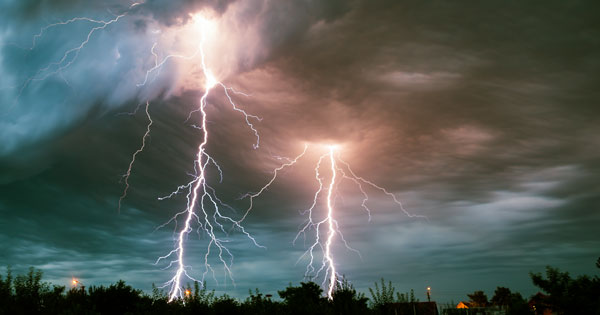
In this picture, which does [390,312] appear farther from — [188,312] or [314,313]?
[188,312]

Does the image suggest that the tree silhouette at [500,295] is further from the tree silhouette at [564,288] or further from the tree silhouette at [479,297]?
the tree silhouette at [564,288]

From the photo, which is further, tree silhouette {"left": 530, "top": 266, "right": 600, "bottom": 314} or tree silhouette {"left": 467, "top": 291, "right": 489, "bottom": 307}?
tree silhouette {"left": 467, "top": 291, "right": 489, "bottom": 307}

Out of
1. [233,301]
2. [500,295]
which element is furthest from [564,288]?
[500,295]

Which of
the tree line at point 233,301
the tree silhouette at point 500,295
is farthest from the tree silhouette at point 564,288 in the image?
the tree silhouette at point 500,295

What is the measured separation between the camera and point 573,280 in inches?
500

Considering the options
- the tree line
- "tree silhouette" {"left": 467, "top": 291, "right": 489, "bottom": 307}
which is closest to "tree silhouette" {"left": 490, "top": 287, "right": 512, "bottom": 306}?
"tree silhouette" {"left": 467, "top": 291, "right": 489, "bottom": 307}

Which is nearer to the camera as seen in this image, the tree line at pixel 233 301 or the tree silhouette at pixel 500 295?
the tree line at pixel 233 301

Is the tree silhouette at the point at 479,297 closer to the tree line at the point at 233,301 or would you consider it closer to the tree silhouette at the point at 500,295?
the tree silhouette at the point at 500,295

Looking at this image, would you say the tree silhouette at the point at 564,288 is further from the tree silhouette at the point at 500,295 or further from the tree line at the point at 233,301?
the tree silhouette at the point at 500,295

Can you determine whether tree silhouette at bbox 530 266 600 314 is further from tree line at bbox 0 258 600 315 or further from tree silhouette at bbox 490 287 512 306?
tree silhouette at bbox 490 287 512 306

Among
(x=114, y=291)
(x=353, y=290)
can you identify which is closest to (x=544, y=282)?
(x=353, y=290)

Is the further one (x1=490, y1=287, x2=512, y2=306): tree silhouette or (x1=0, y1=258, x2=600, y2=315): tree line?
(x1=490, y1=287, x2=512, y2=306): tree silhouette

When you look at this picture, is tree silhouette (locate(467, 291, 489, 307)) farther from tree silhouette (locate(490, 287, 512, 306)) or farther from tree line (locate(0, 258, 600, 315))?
tree line (locate(0, 258, 600, 315))

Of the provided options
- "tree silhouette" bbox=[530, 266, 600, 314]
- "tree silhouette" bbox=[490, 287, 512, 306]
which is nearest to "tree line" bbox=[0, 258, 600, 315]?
"tree silhouette" bbox=[530, 266, 600, 314]
